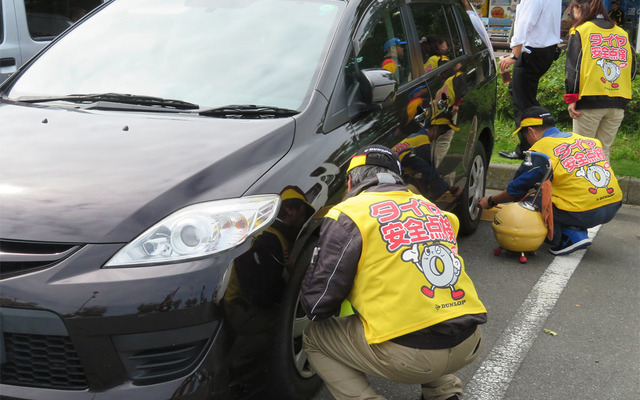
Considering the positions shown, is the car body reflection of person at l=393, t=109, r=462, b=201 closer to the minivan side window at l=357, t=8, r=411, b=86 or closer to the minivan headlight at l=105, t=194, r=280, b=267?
the minivan side window at l=357, t=8, r=411, b=86

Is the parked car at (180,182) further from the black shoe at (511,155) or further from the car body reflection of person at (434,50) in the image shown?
the black shoe at (511,155)

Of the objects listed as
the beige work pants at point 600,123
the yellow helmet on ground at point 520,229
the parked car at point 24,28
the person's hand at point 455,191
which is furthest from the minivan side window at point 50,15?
the beige work pants at point 600,123

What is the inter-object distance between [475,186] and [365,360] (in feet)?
10.2

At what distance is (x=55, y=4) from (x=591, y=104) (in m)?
4.96

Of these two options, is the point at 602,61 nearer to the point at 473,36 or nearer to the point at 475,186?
the point at 473,36

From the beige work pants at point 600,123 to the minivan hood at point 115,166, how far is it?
4.17 meters

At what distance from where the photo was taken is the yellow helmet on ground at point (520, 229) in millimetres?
5098

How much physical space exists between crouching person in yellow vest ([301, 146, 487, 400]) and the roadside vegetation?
15.3 feet

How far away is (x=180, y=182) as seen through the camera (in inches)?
103

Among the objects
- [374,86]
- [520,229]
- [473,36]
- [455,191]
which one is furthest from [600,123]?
[374,86]

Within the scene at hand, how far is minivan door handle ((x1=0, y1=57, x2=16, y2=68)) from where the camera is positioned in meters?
6.52

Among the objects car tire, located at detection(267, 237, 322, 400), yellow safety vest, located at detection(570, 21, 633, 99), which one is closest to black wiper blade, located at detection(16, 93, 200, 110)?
car tire, located at detection(267, 237, 322, 400)

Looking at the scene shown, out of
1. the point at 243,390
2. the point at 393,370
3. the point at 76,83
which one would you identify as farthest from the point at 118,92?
the point at 393,370

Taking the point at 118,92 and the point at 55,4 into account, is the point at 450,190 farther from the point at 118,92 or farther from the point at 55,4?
the point at 55,4
